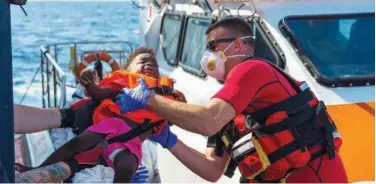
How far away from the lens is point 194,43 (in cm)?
561

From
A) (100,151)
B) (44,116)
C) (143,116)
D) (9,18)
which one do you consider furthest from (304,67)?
(9,18)

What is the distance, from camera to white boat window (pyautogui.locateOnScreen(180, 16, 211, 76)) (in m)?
5.32

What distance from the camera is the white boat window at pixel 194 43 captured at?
5316mm

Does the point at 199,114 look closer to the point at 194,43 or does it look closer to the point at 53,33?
the point at 194,43

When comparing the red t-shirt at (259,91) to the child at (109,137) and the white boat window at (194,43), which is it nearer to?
the child at (109,137)

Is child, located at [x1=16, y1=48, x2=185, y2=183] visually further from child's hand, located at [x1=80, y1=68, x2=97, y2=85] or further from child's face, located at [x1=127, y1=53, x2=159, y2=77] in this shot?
child's face, located at [x1=127, y1=53, x2=159, y2=77]

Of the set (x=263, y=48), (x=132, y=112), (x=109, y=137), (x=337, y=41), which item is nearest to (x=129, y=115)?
(x=132, y=112)

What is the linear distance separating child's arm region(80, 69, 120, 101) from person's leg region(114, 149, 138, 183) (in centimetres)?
34

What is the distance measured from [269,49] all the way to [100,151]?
4.42 feet

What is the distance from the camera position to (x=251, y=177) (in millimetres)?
3023

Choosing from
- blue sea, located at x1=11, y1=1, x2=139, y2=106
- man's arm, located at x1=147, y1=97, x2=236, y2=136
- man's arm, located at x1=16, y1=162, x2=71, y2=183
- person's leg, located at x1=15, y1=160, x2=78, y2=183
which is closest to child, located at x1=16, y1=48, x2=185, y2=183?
person's leg, located at x1=15, y1=160, x2=78, y2=183

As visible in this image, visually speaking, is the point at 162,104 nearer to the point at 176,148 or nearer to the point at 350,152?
the point at 176,148

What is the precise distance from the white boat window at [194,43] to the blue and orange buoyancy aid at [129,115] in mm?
1236

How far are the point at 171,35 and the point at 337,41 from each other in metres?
2.23
